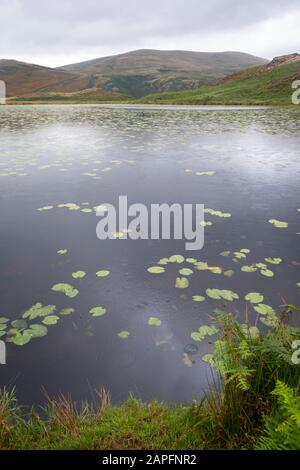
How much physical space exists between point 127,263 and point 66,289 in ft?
4.30

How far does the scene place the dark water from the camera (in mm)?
3887

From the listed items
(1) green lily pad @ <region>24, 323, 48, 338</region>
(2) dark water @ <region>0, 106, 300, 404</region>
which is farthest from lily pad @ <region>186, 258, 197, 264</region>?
(1) green lily pad @ <region>24, 323, 48, 338</region>

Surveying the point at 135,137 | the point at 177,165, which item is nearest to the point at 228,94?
the point at 135,137

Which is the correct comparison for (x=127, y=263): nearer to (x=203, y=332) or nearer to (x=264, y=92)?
(x=203, y=332)

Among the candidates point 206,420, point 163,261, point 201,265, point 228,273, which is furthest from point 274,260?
point 206,420

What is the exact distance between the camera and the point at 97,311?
15.9 ft

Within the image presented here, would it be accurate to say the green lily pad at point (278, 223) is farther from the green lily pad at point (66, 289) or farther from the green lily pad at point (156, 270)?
the green lily pad at point (66, 289)

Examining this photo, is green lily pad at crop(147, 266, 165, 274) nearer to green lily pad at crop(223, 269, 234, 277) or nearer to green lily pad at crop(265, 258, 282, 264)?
green lily pad at crop(223, 269, 234, 277)

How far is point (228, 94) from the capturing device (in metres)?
67.1

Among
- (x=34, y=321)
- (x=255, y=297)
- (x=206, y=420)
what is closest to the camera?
(x=206, y=420)

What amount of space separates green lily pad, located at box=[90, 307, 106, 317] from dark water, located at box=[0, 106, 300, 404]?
3.1 inches

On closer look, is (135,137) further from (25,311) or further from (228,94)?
(228,94)
